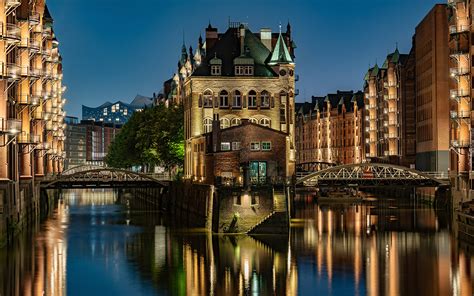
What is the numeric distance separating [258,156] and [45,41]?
4245cm

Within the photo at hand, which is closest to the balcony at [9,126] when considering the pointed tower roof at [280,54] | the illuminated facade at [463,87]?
the pointed tower roof at [280,54]

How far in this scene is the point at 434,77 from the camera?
121 meters

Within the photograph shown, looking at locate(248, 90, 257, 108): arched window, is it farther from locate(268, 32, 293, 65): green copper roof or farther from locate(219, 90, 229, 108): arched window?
locate(268, 32, 293, 65): green copper roof

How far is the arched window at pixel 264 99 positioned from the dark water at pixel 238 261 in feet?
51.9

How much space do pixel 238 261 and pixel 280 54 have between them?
43695mm

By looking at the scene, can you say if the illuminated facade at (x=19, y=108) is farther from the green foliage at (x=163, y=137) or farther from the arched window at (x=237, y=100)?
the arched window at (x=237, y=100)

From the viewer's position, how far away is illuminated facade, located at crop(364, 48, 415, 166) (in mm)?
142500

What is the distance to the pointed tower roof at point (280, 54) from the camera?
327ft

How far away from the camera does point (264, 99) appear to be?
99.8 meters

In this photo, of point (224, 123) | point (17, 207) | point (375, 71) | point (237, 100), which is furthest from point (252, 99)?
point (375, 71)

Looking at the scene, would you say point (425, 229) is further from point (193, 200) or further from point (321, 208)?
point (321, 208)

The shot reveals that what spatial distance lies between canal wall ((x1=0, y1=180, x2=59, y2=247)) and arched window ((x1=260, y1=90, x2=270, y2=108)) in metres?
25.4

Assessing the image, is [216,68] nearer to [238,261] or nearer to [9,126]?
[9,126]

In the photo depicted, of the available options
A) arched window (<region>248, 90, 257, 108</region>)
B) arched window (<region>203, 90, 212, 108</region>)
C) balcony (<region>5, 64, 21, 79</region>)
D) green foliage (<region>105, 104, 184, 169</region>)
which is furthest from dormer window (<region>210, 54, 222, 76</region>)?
balcony (<region>5, 64, 21, 79</region>)
